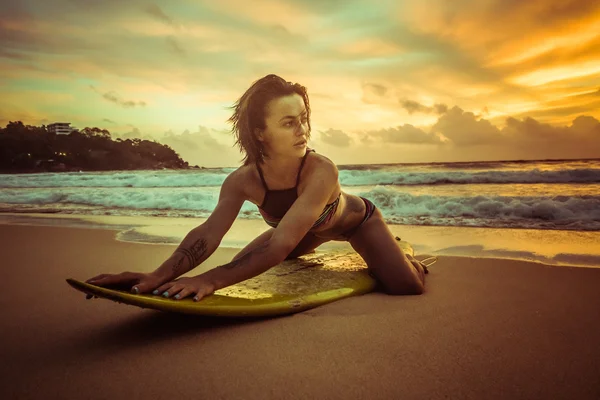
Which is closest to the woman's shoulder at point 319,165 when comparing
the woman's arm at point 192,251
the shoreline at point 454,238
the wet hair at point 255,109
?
the wet hair at point 255,109

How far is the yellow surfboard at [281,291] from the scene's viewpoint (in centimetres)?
192

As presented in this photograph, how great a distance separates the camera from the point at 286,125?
269cm

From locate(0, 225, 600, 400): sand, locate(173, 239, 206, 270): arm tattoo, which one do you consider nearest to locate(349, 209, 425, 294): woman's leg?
locate(0, 225, 600, 400): sand

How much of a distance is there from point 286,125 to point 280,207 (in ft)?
1.98

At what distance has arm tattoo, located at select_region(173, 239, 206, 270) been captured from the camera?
8.02ft

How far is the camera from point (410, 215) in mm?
7641

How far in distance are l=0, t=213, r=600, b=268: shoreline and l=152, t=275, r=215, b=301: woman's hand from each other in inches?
94.4

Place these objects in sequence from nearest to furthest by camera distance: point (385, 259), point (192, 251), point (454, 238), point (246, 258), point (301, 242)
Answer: point (246, 258)
point (192, 251)
point (385, 259)
point (301, 242)
point (454, 238)

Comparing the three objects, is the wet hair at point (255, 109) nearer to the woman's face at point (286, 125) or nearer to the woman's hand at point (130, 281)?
the woman's face at point (286, 125)

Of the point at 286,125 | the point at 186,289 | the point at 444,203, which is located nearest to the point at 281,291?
the point at 186,289

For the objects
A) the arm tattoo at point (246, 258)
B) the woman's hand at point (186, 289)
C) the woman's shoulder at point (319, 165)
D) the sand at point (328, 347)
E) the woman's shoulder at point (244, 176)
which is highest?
the woman's shoulder at point (319, 165)

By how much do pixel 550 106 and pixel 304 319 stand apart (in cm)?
1306

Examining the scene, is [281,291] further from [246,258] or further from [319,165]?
[319,165]

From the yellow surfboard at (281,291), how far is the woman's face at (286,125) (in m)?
0.93
